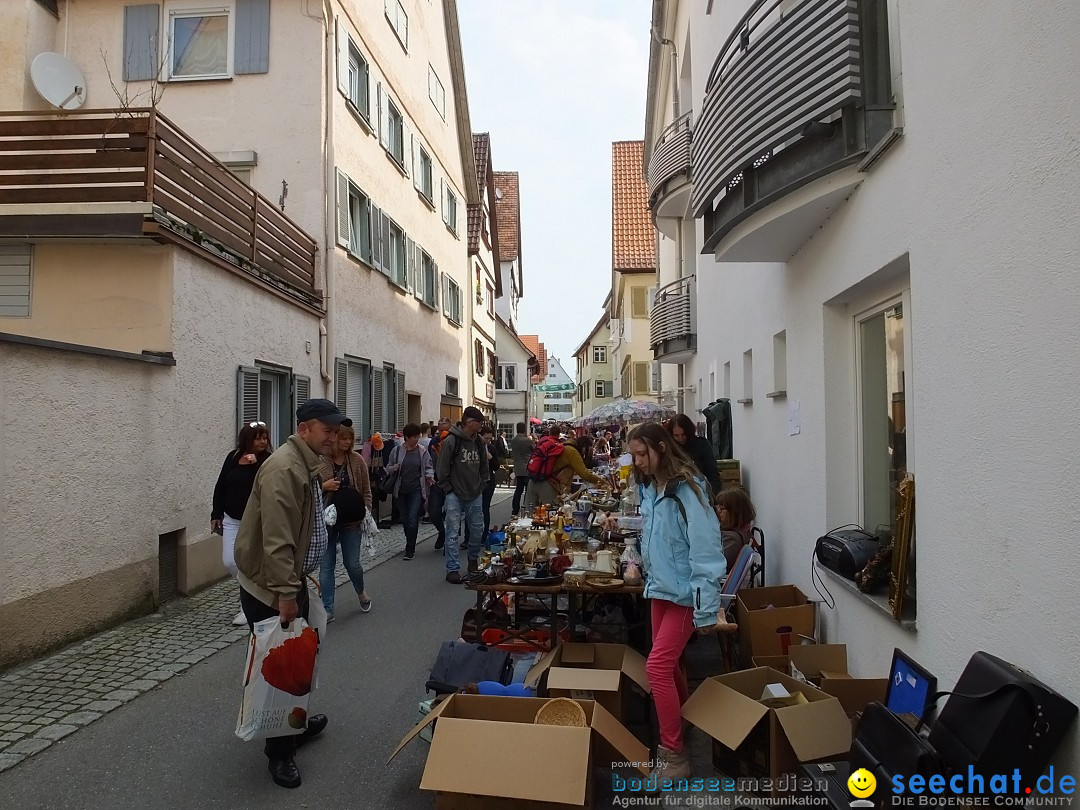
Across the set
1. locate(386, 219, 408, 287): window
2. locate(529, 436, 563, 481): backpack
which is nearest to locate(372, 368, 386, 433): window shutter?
locate(386, 219, 408, 287): window

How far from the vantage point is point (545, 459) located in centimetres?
1023

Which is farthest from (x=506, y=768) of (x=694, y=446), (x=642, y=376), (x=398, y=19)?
(x=642, y=376)

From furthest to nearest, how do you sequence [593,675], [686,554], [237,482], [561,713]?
[237,482]
[593,675]
[686,554]
[561,713]

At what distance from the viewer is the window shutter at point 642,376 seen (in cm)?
3353

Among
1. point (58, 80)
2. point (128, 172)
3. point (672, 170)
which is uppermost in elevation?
point (58, 80)

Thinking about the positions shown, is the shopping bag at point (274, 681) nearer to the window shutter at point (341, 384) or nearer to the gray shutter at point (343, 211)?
the window shutter at point (341, 384)

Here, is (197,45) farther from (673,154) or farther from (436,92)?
(436,92)

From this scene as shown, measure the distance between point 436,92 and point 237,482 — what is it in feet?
53.5

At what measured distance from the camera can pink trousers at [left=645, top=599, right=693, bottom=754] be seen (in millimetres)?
3900

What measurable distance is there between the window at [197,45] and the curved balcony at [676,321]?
910 centimetres

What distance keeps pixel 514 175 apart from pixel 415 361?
24.8m

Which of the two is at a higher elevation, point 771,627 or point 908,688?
point 908,688

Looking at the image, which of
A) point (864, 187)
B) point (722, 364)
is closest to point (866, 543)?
point (864, 187)

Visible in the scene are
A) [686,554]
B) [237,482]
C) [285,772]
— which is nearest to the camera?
[285,772]
